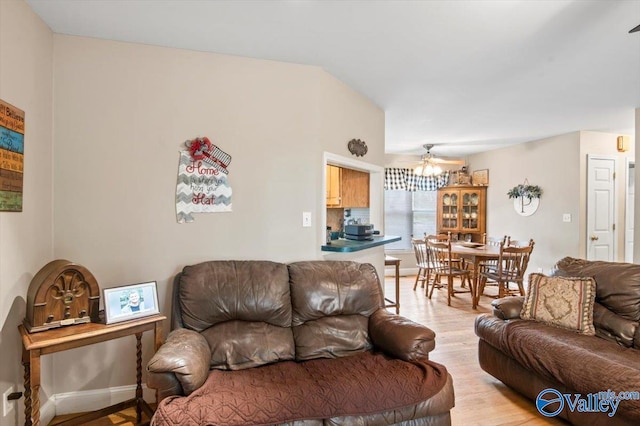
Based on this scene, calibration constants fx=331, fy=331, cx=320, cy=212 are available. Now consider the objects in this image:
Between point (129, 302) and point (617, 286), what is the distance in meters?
3.27

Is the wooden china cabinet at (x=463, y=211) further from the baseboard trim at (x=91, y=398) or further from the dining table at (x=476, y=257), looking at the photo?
the baseboard trim at (x=91, y=398)

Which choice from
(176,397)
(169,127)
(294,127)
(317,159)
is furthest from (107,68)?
(176,397)

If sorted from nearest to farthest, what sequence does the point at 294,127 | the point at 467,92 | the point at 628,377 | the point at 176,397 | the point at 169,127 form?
1. the point at 176,397
2. the point at 628,377
3. the point at 169,127
4. the point at 294,127
5. the point at 467,92

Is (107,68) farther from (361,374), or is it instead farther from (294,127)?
(361,374)

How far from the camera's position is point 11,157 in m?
1.78

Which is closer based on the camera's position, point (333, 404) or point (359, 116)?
point (333, 404)

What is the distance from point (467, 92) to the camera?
3389mm

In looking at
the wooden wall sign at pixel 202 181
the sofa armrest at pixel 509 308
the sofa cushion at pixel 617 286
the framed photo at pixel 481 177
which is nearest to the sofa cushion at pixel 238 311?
the wooden wall sign at pixel 202 181

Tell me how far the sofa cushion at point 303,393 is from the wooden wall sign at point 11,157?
1.35 meters

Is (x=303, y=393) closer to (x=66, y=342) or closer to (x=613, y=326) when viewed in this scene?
(x=66, y=342)

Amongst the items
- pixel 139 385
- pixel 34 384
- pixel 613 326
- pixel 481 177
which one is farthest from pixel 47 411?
pixel 481 177

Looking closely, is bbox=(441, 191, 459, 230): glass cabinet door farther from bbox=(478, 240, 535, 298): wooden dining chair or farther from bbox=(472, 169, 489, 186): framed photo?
bbox=(478, 240, 535, 298): wooden dining chair

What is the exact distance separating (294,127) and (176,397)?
78.6 inches

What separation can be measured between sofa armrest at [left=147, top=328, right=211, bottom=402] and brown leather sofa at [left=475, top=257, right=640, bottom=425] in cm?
206
